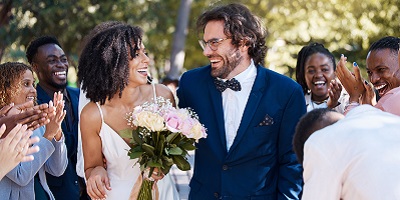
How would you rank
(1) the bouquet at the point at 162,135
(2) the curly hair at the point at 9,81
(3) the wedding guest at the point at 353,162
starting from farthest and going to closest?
(2) the curly hair at the point at 9,81 → (1) the bouquet at the point at 162,135 → (3) the wedding guest at the point at 353,162

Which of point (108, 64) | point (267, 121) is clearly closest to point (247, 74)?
point (267, 121)

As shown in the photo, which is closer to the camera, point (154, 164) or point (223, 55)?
point (154, 164)

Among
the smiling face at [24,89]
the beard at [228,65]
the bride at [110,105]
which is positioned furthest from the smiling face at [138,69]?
the smiling face at [24,89]

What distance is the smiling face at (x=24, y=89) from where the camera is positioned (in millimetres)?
5777

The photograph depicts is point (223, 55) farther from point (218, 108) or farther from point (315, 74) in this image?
point (315, 74)

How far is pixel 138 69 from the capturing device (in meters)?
5.33

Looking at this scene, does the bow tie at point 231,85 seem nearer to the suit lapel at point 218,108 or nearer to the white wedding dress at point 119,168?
the suit lapel at point 218,108

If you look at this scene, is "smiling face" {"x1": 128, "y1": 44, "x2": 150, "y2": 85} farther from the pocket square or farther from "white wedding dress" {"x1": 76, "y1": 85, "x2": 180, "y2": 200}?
the pocket square

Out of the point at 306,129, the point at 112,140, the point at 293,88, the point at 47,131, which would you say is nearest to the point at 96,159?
the point at 112,140

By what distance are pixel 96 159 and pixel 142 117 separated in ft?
2.10

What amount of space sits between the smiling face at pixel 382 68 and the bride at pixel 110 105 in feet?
5.85

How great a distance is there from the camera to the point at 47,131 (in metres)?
5.56

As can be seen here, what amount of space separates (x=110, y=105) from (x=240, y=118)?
3.19ft

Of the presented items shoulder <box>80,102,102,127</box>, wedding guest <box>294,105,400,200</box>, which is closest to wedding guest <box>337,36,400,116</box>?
wedding guest <box>294,105,400,200</box>
